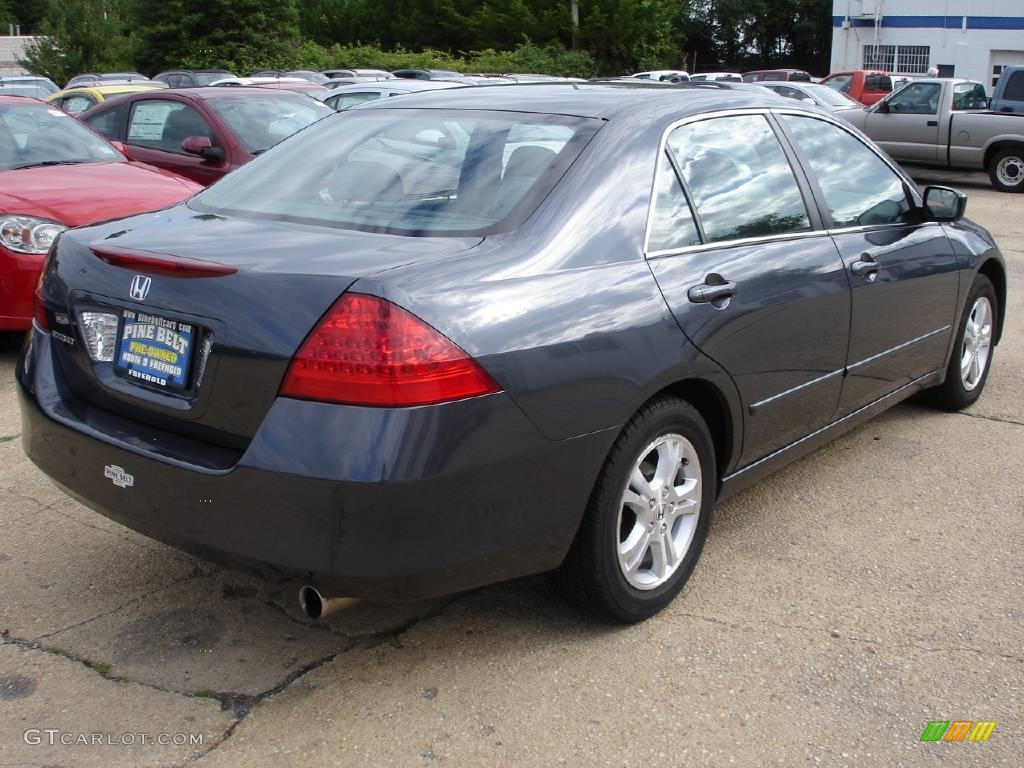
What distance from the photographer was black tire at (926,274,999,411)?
5348 mm

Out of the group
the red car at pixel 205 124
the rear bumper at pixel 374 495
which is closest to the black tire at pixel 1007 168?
the red car at pixel 205 124

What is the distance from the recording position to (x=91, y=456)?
10.1 feet

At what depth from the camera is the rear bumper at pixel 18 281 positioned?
6.01 meters

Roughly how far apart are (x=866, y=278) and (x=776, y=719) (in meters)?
1.95

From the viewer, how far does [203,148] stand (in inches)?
336

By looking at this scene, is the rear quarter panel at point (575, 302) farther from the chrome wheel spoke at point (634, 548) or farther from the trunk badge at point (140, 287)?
the trunk badge at point (140, 287)

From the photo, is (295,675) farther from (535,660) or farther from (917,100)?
(917,100)

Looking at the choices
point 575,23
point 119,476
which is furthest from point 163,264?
point 575,23

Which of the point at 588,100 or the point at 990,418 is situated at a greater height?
the point at 588,100

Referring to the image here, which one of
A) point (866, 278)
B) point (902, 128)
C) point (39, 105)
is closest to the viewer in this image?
point (866, 278)

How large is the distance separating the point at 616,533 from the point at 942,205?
101 inches

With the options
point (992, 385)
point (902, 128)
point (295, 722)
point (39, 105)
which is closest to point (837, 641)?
point (295, 722)

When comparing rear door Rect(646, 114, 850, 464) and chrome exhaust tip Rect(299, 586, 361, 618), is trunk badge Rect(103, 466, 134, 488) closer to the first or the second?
chrome exhaust tip Rect(299, 586, 361, 618)

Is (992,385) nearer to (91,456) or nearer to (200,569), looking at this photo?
(200,569)
